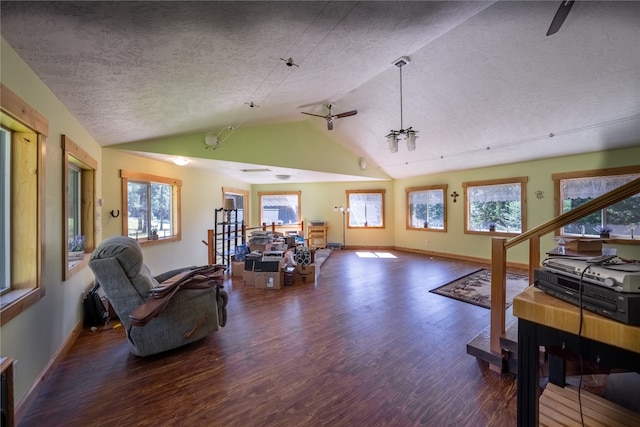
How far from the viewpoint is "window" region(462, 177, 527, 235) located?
5492mm

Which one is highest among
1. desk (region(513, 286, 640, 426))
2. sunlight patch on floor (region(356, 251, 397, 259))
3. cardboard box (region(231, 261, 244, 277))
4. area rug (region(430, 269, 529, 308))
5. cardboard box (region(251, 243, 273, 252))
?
desk (region(513, 286, 640, 426))


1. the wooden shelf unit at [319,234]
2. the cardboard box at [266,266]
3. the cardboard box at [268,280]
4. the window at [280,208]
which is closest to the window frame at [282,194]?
the window at [280,208]

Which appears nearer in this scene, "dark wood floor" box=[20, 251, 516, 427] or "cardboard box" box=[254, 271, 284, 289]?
"dark wood floor" box=[20, 251, 516, 427]

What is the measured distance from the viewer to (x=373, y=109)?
16.0 feet

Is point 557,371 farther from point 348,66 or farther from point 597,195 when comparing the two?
point 597,195

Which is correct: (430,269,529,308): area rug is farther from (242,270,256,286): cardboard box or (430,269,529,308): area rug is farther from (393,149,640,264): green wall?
(242,270,256,286): cardboard box

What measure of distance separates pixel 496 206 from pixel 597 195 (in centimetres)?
159

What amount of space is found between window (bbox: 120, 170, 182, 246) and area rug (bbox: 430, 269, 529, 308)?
188 inches

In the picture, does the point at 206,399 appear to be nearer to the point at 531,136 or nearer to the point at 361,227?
the point at 531,136

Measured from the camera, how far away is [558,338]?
3.09 ft

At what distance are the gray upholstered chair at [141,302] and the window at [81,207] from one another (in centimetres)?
100

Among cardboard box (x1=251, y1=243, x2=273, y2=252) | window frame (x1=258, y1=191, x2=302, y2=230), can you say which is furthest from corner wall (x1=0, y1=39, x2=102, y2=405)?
window frame (x1=258, y1=191, x2=302, y2=230)

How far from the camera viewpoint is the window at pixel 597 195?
4289mm

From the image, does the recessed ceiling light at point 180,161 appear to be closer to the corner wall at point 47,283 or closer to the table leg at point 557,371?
the corner wall at point 47,283
